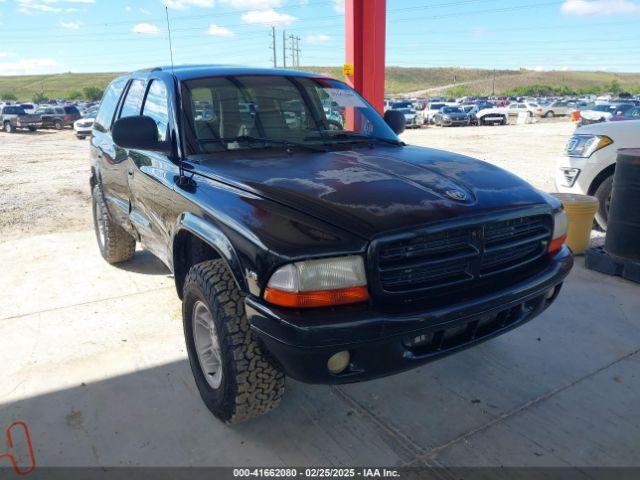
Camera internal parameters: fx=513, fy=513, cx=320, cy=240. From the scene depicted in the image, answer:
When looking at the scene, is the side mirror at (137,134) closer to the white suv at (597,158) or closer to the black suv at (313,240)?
the black suv at (313,240)

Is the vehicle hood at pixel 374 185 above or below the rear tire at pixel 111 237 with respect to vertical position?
above

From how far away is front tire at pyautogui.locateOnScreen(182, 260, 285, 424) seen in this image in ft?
7.67

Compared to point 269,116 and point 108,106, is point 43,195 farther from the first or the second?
point 269,116

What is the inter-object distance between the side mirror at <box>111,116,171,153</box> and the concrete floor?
4.47ft

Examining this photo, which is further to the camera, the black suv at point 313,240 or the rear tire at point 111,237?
the rear tire at point 111,237

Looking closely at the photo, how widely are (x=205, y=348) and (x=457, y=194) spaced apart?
1.55m

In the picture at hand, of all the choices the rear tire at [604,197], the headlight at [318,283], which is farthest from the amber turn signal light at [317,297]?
the rear tire at [604,197]

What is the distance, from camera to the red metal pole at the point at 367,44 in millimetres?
9797

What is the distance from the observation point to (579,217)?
496 cm

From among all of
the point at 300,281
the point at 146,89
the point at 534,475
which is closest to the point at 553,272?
the point at 534,475

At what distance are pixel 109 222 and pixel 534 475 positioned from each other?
413 cm

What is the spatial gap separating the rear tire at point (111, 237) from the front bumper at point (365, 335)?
3196 mm

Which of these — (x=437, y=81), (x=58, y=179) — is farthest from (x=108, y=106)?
(x=437, y=81)

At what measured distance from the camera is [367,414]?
2.73 metres
